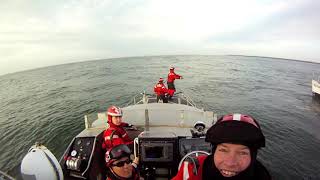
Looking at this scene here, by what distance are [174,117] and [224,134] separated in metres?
7.63

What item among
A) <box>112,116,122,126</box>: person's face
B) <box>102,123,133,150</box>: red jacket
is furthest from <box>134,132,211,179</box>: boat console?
<box>112,116,122,126</box>: person's face

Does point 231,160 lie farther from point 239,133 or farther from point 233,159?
point 239,133

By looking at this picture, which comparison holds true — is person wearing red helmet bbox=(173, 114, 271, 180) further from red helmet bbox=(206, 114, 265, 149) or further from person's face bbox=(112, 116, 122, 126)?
person's face bbox=(112, 116, 122, 126)

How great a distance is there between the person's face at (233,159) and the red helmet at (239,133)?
0.07m

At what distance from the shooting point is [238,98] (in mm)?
33531

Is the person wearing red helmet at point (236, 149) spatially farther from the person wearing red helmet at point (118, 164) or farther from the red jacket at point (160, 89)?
the red jacket at point (160, 89)

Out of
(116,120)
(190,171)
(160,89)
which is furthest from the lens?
(160,89)

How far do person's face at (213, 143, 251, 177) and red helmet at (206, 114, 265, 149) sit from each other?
7cm

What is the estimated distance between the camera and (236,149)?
1.72 m

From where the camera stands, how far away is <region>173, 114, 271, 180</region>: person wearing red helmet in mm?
1691

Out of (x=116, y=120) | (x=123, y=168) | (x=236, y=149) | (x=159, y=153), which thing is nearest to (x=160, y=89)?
(x=116, y=120)

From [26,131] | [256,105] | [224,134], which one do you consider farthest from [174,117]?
[256,105]

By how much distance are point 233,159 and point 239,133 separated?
0.73 feet

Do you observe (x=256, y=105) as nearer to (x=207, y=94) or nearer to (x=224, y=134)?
(x=207, y=94)
